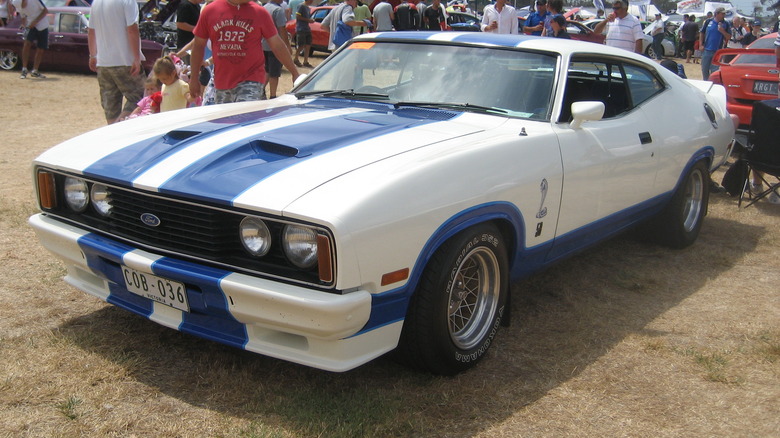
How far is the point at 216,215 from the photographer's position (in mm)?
2836

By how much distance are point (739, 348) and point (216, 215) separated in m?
2.58

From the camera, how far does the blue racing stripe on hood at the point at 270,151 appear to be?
283cm

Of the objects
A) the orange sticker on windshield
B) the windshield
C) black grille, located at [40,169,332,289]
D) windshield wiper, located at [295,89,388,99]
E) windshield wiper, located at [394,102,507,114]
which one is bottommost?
black grille, located at [40,169,332,289]

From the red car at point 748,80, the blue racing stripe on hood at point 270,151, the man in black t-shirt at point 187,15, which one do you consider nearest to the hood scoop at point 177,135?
the blue racing stripe on hood at point 270,151

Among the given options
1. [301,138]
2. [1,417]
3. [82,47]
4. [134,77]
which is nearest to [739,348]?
[301,138]

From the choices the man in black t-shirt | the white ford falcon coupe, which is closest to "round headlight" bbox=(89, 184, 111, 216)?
the white ford falcon coupe

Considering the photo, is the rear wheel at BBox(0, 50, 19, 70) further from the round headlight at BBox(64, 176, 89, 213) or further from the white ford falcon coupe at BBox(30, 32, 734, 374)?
the round headlight at BBox(64, 176, 89, 213)

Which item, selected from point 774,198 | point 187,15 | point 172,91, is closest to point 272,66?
point 187,15

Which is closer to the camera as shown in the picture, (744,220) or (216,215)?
(216,215)

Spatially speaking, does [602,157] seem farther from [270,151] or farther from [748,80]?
[748,80]

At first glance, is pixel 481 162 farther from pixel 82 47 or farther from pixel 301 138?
pixel 82 47

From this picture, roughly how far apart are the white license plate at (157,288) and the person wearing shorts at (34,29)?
1161 centimetres

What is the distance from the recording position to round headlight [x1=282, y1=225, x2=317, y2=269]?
106 inches

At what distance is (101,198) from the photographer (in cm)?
321
